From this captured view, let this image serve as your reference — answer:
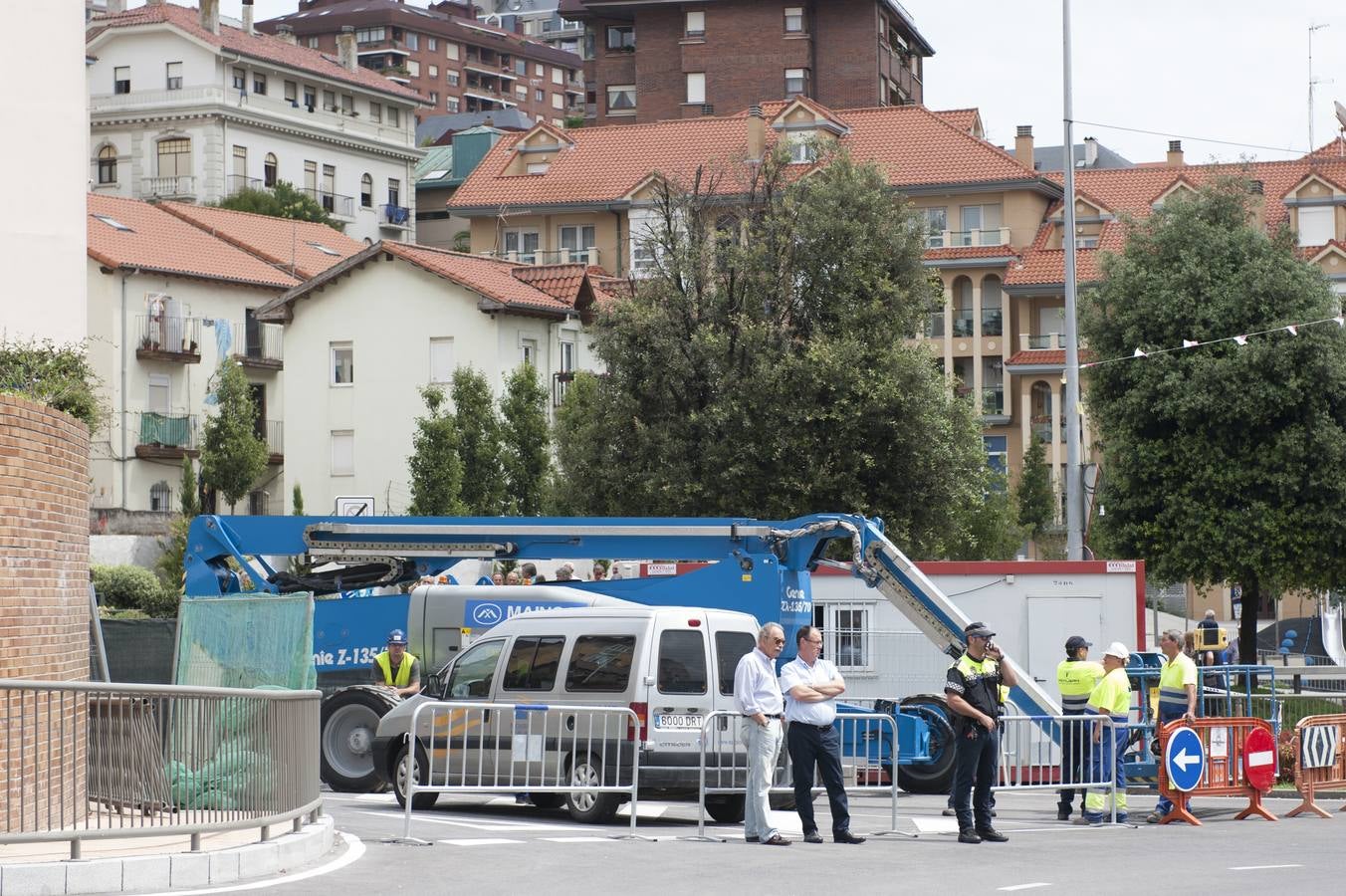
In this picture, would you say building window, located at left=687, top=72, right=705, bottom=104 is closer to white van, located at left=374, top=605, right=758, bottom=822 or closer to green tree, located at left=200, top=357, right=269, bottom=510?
green tree, located at left=200, top=357, right=269, bottom=510

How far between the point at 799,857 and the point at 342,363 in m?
47.5

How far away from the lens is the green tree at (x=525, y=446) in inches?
2103

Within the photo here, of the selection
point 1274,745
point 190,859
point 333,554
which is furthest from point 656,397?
point 190,859

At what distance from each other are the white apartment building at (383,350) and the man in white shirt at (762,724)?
43.1 metres

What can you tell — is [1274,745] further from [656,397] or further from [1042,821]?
[656,397]

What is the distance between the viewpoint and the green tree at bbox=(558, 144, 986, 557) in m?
33.6

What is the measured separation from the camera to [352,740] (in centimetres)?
2114

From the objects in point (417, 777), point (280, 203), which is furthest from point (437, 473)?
point (280, 203)

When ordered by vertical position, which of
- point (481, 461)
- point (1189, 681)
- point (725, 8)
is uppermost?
point (725, 8)

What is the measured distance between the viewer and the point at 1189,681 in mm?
19297

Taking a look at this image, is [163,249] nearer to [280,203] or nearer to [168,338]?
[168,338]

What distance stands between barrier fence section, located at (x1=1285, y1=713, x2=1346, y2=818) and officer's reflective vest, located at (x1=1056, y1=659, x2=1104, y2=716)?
2083mm

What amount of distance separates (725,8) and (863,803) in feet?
266

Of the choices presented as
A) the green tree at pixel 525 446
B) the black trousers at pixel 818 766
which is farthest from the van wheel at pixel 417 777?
the green tree at pixel 525 446
